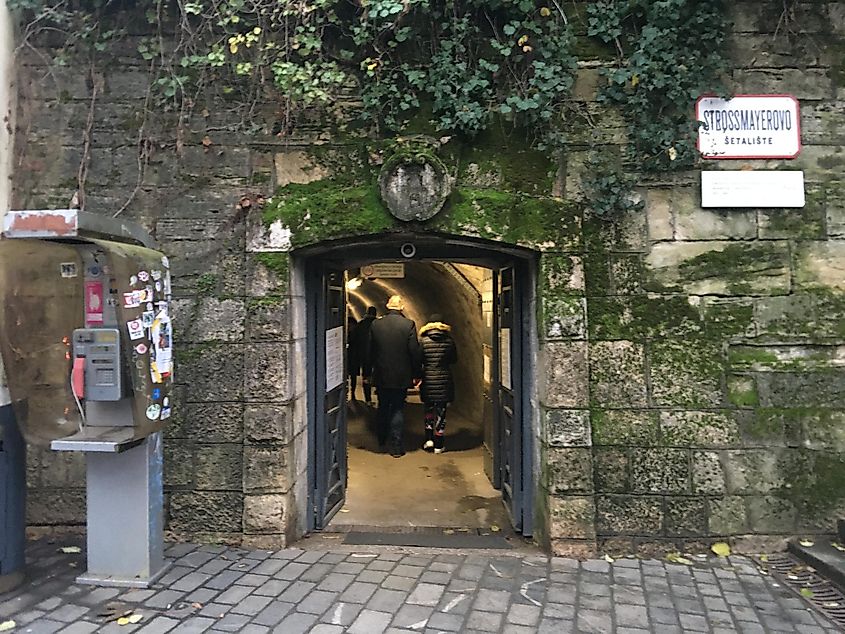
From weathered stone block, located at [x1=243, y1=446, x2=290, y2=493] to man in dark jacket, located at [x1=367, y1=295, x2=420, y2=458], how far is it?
9.79 feet

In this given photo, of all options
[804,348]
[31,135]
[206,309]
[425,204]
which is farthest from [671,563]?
[31,135]

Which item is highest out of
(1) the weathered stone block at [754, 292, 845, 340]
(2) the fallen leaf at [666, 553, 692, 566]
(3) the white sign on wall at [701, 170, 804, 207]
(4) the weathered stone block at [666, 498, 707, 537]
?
(3) the white sign on wall at [701, 170, 804, 207]

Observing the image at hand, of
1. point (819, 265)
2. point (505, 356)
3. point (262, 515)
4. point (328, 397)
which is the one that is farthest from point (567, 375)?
point (262, 515)

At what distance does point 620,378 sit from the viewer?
415 cm

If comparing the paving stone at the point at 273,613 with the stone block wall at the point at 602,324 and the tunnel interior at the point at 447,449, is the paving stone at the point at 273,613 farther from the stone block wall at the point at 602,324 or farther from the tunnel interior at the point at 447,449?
the tunnel interior at the point at 447,449

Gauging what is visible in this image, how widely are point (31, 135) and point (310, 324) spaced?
2.28 meters

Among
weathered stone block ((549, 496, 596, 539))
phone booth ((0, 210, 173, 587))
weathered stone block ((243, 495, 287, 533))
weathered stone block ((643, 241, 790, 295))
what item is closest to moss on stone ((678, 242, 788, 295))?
weathered stone block ((643, 241, 790, 295))

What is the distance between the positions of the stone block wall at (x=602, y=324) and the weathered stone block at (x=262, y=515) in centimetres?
1

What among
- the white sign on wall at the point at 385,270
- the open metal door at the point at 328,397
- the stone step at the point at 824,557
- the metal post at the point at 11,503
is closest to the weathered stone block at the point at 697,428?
the stone step at the point at 824,557

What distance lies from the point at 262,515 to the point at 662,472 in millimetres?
2617

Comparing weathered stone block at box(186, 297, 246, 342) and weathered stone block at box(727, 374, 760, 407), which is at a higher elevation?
weathered stone block at box(186, 297, 246, 342)

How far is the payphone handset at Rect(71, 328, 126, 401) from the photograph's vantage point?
3428mm

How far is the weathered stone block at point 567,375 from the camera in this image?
4.12 meters

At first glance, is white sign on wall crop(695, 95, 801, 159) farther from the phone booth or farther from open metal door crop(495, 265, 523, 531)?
the phone booth
